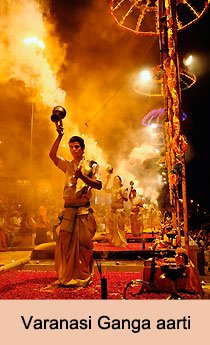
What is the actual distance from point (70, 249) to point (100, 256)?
3.24 m

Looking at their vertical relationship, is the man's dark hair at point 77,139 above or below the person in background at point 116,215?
above

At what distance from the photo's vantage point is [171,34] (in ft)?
26.8

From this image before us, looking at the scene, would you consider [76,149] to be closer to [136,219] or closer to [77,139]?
[77,139]

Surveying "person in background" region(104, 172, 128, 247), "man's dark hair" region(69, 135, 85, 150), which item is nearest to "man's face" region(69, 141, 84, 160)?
"man's dark hair" region(69, 135, 85, 150)

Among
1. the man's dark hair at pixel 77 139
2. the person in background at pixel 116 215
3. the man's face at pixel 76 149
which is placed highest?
the man's dark hair at pixel 77 139

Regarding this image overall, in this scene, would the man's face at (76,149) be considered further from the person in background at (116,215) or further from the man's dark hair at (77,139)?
the person in background at (116,215)

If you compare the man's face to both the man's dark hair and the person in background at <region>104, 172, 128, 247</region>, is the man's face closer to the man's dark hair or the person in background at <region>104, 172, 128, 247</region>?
the man's dark hair

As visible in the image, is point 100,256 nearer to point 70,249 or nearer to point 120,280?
point 120,280

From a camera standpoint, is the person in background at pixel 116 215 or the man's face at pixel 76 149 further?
the person in background at pixel 116 215

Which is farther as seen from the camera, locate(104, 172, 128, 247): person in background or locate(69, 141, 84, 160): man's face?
locate(104, 172, 128, 247): person in background

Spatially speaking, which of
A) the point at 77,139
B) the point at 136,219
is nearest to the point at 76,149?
the point at 77,139

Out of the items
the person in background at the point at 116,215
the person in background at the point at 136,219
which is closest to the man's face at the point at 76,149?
the person in background at the point at 116,215

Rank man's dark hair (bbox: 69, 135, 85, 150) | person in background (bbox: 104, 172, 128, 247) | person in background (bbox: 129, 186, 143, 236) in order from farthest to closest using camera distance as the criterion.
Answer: person in background (bbox: 129, 186, 143, 236), person in background (bbox: 104, 172, 128, 247), man's dark hair (bbox: 69, 135, 85, 150)

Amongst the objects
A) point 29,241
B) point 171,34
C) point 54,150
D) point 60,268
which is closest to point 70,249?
point 60,268
